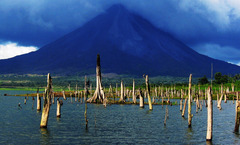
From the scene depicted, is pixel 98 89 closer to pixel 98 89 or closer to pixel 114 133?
pixel 98 89

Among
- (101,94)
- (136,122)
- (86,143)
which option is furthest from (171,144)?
(101,94)

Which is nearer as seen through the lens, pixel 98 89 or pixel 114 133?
pixel 114 133

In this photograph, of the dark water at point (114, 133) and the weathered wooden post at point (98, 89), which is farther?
the weathered wooden post at point (98, 89)

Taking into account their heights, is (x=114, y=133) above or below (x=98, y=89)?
below

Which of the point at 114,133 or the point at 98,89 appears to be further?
the point at 98,89

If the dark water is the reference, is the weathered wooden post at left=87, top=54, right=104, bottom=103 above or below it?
above

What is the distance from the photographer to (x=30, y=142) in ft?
119

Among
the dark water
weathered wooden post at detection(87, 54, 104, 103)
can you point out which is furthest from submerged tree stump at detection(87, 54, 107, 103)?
the dark water

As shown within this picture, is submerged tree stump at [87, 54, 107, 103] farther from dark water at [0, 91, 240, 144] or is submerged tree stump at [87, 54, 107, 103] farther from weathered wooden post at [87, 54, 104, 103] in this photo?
dark water at [0, 91, 240, 144]

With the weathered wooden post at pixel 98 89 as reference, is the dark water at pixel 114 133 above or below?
below

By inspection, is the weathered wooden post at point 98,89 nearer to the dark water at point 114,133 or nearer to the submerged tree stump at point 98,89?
the submerged tree stump at point 98,89

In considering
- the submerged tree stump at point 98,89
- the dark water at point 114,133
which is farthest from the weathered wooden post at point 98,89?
the dark water at point 114,133

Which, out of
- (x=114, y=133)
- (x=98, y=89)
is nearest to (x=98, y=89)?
(x=98, y=89)

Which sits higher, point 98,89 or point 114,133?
point 98,89
